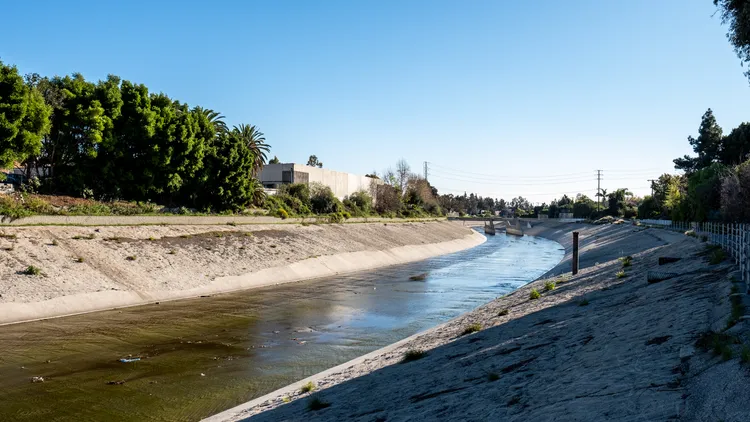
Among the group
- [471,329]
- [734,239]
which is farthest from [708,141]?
[471,329]

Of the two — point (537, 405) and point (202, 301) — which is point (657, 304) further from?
point (202, 301)

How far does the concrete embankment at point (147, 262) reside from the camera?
28.5 m

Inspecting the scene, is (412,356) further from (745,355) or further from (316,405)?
(745,355)

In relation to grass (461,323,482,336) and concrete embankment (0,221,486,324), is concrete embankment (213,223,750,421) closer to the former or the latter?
grass (461,323,482,336)

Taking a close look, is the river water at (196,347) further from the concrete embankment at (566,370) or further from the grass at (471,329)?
the grass at (471,329)

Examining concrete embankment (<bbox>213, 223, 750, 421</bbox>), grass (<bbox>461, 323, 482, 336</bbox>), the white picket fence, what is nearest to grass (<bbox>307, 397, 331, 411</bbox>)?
concrete embankment (<bbox>213, 223, 750, 421</bbox>)

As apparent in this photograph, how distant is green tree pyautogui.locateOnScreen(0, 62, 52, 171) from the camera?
37.1 meters

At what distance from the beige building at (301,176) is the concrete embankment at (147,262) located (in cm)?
2419

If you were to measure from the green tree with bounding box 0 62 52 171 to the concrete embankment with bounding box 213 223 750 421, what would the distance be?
1270 inches

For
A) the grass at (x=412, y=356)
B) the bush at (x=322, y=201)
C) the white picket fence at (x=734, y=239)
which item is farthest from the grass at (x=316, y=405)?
the bush at (x=322, y=201)

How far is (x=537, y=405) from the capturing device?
9430 millimetres

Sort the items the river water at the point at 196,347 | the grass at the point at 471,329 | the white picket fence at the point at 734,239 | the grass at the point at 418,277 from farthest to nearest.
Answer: the grass at the point at 418,277 < the grass at the point at 471,329 < the white picket fence at the point at 734,239 < the river water at the point at 196,347

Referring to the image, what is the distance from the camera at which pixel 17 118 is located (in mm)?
37594

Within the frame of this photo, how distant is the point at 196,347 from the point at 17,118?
26310mm
